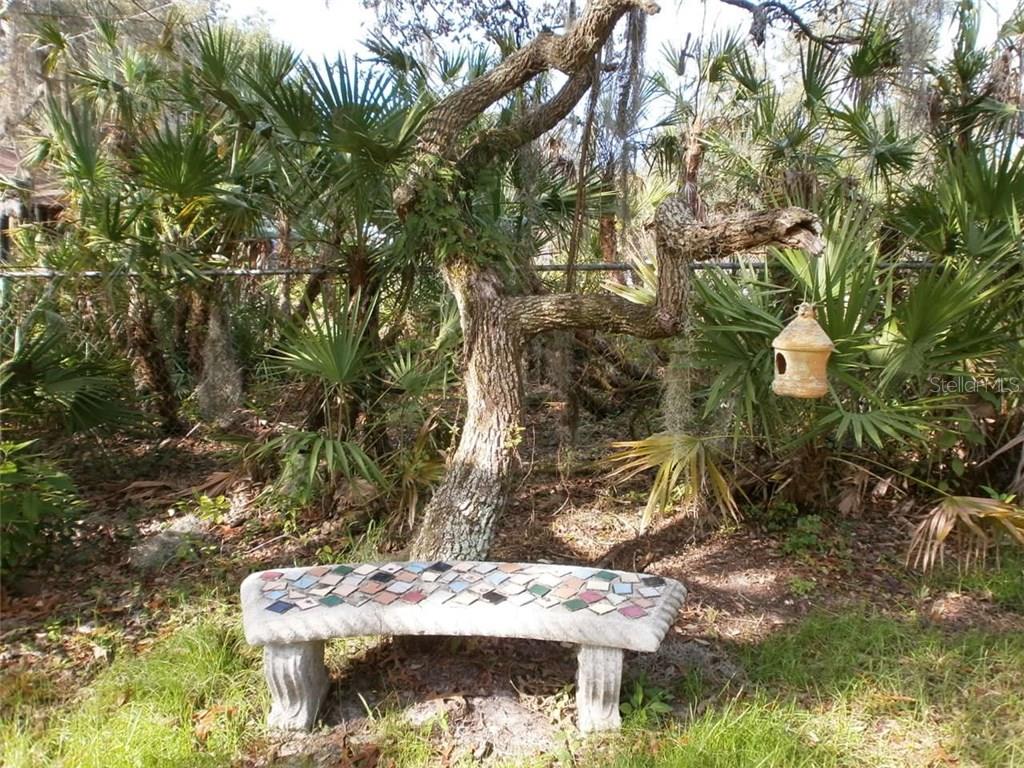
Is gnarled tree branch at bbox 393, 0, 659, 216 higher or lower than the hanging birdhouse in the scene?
higher

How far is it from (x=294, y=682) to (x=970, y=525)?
2.80 meters

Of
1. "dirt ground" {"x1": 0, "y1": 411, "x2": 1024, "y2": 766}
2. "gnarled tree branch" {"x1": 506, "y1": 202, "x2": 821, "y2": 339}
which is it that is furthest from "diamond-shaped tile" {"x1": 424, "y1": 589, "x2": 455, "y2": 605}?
"gnarled tree branch" {"x1": 506, "y1": 202, "x2": 821, "y2": 339}

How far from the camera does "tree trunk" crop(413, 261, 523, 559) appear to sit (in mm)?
3018

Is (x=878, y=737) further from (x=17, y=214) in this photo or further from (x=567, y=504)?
(x=17, y=214)

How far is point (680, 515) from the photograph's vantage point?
4016 millimetres

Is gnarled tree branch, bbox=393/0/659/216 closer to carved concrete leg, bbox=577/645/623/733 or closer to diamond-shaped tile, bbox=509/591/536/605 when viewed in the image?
diamond-shaped tile, bbox=509/591/536/605

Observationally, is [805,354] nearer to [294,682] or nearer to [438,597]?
[438,597]

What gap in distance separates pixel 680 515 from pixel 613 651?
1873 mm

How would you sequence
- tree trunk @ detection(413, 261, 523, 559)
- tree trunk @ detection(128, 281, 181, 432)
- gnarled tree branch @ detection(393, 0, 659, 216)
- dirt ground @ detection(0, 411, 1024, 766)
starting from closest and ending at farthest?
dirt ground @ detection(0, 411, 1024, 766) < tree trunk @ detection(413, 261, 523, 559) < gnarled tree branch @ detection(393, 0, 659, 216) < tree trunk @ detection(128, 281, 181, 432)

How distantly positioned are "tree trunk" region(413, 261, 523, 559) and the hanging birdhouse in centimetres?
122

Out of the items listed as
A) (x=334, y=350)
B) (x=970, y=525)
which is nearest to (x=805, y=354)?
(x=970, y=525)

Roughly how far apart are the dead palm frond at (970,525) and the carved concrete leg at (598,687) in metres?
1.69

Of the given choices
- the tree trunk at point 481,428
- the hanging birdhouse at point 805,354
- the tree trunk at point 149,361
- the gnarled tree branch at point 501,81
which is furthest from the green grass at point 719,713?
the tree trunk at point 149,361

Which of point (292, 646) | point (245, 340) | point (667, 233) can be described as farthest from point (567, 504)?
point (245, 340)
